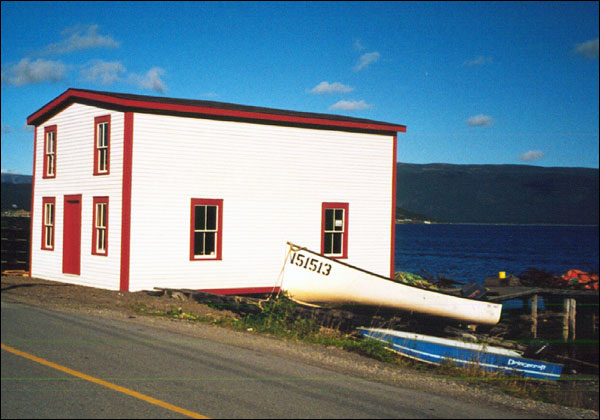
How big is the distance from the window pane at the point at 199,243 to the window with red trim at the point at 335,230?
491 centimetres

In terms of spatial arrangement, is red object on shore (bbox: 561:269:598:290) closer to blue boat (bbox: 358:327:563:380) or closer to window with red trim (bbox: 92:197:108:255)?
blue boat (bbox: 358:327:563:380)

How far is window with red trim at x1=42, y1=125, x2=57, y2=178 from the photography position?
25.2m

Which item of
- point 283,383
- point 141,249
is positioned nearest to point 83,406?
point 283,383

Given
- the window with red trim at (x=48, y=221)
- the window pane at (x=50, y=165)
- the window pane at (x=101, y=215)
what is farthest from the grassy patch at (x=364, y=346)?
the window pane at (x=50, y=165)

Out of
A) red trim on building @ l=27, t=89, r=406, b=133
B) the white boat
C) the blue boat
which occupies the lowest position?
the blue boat

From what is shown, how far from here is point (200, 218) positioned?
2183cm

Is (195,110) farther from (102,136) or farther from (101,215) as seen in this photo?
(101,215)

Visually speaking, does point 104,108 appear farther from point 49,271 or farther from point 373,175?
point 373,175

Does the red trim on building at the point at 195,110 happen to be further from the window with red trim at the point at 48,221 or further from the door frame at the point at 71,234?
the door frame at the point at 71,234

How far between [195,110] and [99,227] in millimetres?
5305

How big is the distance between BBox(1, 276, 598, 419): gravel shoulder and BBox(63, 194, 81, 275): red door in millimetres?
847

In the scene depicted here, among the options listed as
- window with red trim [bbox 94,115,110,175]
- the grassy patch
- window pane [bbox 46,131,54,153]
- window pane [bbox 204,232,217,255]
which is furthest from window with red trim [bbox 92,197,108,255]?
the grassy patch

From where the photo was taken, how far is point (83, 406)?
790cm

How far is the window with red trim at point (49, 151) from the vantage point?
25.2m
